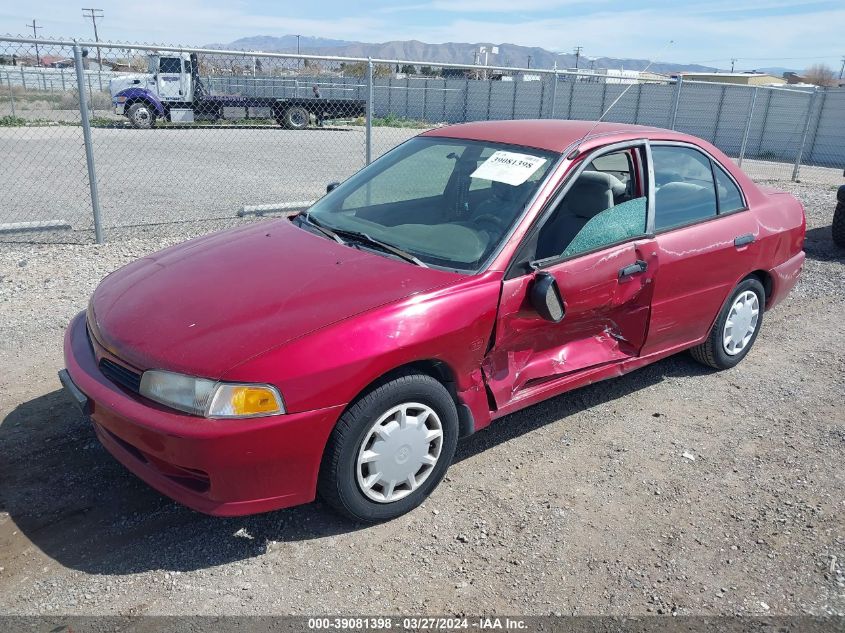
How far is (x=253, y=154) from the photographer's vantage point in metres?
16.5

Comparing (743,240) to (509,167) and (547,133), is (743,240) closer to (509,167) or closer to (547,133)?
(547,133)

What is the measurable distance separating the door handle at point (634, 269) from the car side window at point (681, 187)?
301mm

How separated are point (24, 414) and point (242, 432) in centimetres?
203

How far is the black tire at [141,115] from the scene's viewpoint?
21.1 m

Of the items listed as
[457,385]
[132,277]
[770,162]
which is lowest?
[770,162]

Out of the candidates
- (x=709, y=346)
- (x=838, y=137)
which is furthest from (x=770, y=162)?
(x=709, y=346)

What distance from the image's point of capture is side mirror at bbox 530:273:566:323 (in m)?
3.25

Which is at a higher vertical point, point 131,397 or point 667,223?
point 667,223

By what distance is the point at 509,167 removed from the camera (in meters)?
3.74

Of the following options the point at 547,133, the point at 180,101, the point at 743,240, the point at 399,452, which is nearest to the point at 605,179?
the point at 547,133

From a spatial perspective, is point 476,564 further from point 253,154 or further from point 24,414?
point 253,154

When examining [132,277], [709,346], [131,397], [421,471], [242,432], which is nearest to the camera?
[242,432]

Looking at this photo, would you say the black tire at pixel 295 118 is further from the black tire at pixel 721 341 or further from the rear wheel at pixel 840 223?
the black tire at pixel 721 341

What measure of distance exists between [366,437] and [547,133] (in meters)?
2.14
